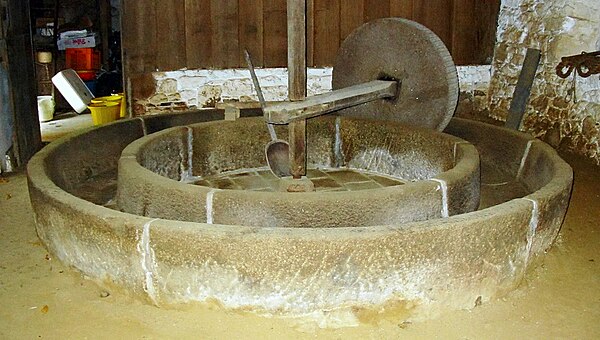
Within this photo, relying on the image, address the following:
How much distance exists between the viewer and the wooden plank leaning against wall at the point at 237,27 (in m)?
6.12

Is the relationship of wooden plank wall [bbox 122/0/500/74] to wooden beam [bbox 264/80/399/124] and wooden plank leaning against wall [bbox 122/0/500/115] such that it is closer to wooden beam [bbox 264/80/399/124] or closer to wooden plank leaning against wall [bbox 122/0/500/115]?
wooden plank leaning against wall [bbox 122/0/500/115]

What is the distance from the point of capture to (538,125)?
5934 millimetres

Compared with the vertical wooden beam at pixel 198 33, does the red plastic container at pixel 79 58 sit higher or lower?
lower

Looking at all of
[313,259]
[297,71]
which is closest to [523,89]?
[297,71]

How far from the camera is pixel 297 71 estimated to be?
358cm

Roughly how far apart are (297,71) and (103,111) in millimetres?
3943

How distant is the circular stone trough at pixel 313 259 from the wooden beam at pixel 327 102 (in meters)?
1.10

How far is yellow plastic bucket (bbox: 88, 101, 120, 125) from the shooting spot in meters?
6.79

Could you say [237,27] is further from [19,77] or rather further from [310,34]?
[19,77]

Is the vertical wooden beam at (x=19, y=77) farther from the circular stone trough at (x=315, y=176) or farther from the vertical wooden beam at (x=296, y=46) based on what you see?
the vertical wooden beam at (x=296, y=46)

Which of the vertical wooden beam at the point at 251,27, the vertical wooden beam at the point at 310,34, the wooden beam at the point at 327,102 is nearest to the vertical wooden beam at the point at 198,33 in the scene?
the vertical wooden beam at the point at 251,27

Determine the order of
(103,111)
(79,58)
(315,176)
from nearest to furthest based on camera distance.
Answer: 1. (315,176)
2. (103,111)
3. (79,58)

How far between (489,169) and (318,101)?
172 cm

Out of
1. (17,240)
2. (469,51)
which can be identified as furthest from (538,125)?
(17,240)
